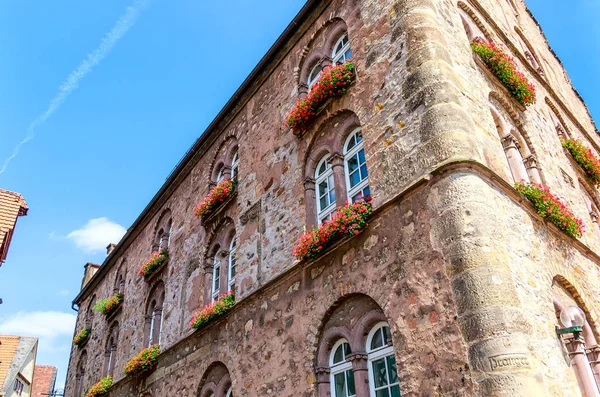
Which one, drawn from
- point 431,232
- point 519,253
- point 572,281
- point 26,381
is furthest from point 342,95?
point 26,381

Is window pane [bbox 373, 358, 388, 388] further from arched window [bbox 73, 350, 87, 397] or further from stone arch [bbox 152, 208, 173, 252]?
arched window [bbox 73, 350, 87, 397]

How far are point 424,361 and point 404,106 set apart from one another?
3.97 meters

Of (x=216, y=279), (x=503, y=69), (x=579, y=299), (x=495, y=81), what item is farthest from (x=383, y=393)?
(x=216, y=279)

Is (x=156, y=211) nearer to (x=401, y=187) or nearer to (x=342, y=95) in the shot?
(x=342, y=95)

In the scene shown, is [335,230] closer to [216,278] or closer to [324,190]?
[324,190]

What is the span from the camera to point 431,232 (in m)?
6.45

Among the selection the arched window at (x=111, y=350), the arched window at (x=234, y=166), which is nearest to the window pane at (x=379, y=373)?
the arched window at (x=234, y=166)

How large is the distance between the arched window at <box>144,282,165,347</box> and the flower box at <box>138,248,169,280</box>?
1.74 feet

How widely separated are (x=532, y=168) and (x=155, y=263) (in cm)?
1134

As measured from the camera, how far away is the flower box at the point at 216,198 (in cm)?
1239

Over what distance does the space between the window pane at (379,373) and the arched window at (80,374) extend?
16904 millimetres

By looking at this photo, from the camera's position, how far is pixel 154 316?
48.1ft

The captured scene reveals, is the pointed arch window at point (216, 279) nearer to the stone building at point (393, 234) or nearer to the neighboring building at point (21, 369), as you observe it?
the stone building at point (393, 234)

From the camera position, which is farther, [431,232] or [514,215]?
[514,215]
